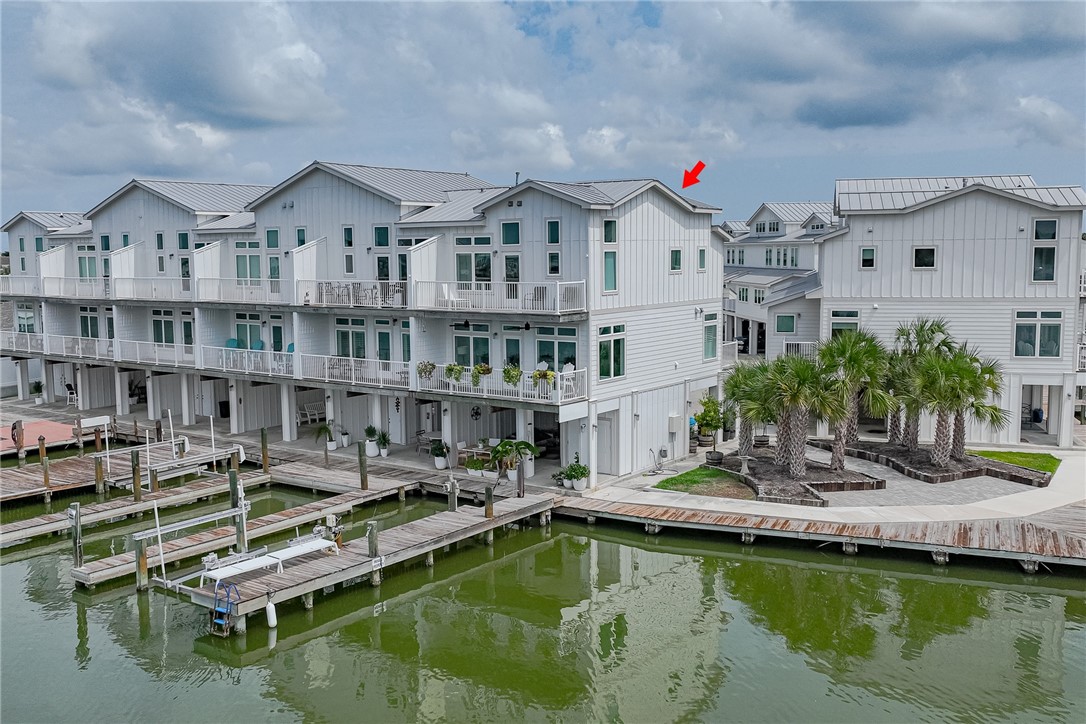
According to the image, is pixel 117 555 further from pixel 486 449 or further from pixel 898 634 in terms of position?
pixel 898 634

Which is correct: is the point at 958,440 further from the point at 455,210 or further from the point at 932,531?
the point at 455,210

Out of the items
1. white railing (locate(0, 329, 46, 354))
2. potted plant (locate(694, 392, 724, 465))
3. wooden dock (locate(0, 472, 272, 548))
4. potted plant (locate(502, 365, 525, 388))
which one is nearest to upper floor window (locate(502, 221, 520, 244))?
potted plant (locate(502, 365, 525, 388))

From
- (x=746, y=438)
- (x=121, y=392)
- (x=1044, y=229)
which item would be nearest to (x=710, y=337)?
(x=746, y=438)

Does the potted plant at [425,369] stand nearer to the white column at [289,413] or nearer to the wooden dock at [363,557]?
the wooden dock at [363,557]

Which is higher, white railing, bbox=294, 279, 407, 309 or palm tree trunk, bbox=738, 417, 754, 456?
white railing, bbox=294, 279, 407, 309

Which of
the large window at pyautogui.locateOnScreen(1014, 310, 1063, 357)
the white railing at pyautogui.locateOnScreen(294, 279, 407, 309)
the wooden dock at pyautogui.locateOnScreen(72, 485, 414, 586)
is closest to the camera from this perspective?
the wooden dock at pyautogui.locateOnScreen(72, 485, 414, 586)

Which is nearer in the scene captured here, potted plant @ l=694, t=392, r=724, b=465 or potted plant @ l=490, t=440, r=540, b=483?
potted plant @ l=490, t=440, r=540, b=483

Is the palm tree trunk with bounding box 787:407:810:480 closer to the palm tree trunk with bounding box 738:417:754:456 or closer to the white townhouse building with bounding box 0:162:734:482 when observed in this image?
the palm tree trunk with bounding box 738:417:754:456
